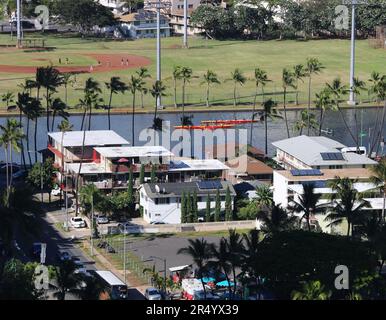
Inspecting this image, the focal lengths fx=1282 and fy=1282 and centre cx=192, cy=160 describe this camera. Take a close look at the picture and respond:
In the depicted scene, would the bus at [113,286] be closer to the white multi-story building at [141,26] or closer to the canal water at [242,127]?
the canal water at [242,127]

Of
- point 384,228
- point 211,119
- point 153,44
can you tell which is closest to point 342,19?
point 153,44

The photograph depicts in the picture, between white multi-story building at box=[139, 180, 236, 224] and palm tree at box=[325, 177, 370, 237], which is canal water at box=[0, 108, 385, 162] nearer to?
white multi-story building at box=[139, 180, 236, 224]

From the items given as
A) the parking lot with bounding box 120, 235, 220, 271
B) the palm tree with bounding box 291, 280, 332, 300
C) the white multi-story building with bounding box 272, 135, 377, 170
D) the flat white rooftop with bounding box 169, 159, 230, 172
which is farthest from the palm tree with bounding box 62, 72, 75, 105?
the palm tree with bounding box 291, 280, 332, 300

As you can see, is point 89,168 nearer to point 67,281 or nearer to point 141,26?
point 67,281

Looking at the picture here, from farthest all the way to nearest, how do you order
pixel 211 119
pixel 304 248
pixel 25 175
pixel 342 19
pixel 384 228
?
1. pixel 342 19
2. pixel 211 119
3. pixel 25 175
4. pixel 384 228
5. pixel 304 248
